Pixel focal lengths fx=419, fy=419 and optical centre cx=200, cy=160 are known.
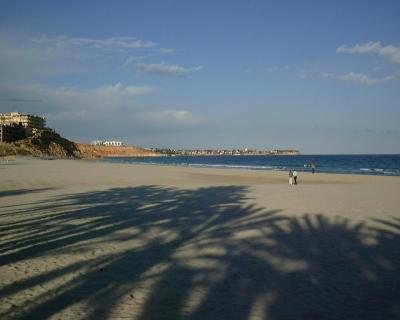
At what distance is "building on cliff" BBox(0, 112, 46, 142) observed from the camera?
451ft

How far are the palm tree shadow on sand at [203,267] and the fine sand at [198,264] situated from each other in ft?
0.06

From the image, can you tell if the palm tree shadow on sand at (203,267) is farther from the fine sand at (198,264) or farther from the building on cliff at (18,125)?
the building on cliff at (18,125)

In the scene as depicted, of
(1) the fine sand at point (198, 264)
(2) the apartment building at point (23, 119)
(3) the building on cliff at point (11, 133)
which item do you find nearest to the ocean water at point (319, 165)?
(1) the fine sand at point (198, 264)

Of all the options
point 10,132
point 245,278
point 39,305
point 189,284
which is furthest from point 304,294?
point 10,132

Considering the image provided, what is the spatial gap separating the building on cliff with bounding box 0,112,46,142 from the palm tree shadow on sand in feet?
444

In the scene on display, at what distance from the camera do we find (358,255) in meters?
7.26

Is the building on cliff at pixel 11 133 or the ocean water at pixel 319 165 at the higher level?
the building on cliff at pixel 11 133

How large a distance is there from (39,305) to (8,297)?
546mm

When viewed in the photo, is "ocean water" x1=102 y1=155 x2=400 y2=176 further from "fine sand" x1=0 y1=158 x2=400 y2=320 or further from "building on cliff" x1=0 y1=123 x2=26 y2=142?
"building on cliff" x1=0 y1=123 x2=26 y2=142

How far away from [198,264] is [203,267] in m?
0.19

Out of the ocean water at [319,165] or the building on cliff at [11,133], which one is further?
the building on cliff at [11,133]

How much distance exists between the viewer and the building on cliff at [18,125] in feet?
451

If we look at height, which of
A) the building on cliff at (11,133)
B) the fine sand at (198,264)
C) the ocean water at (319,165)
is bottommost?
the fine sand at (198,264)

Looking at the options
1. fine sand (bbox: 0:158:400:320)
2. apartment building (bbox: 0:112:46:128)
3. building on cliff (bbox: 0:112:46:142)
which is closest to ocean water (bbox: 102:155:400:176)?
fine sand (bbox: 0:158:400:320)
